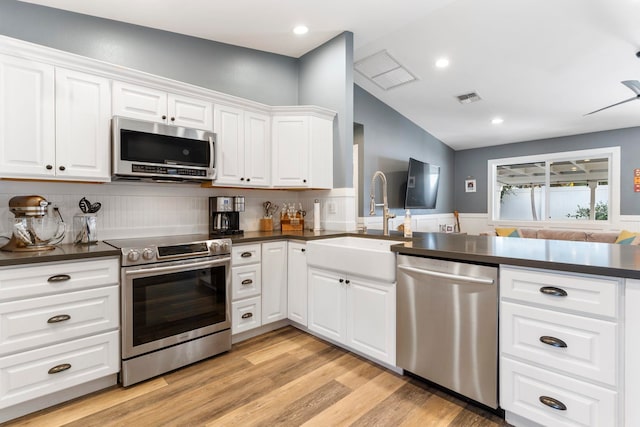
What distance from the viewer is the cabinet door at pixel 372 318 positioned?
2.14 m

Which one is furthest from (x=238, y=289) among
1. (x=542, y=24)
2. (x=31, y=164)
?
(x=542, y=24)

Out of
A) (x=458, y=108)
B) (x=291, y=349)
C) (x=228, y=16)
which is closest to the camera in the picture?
(x=291, y=349)

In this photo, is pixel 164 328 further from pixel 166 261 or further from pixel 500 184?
pixel 500 184

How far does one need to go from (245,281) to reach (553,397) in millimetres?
2131

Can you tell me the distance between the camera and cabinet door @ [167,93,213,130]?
101 inches

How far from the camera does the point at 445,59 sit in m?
3.71

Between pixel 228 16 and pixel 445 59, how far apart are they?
2472mm

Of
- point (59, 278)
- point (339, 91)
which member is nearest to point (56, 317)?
point (59, 278)

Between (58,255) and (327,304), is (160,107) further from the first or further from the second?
(327,304)

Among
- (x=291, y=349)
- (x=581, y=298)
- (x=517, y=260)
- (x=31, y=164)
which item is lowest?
(x=291, y=349)

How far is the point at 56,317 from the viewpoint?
1813mm

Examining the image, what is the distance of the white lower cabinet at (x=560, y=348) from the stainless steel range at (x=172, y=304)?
75.5 inches

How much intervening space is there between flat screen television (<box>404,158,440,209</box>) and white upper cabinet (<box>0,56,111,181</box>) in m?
4.21

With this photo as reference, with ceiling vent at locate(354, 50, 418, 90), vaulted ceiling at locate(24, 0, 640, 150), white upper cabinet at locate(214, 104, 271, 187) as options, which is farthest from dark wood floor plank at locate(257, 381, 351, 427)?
ceiling vent at locate(354, 50, 418, 90)
